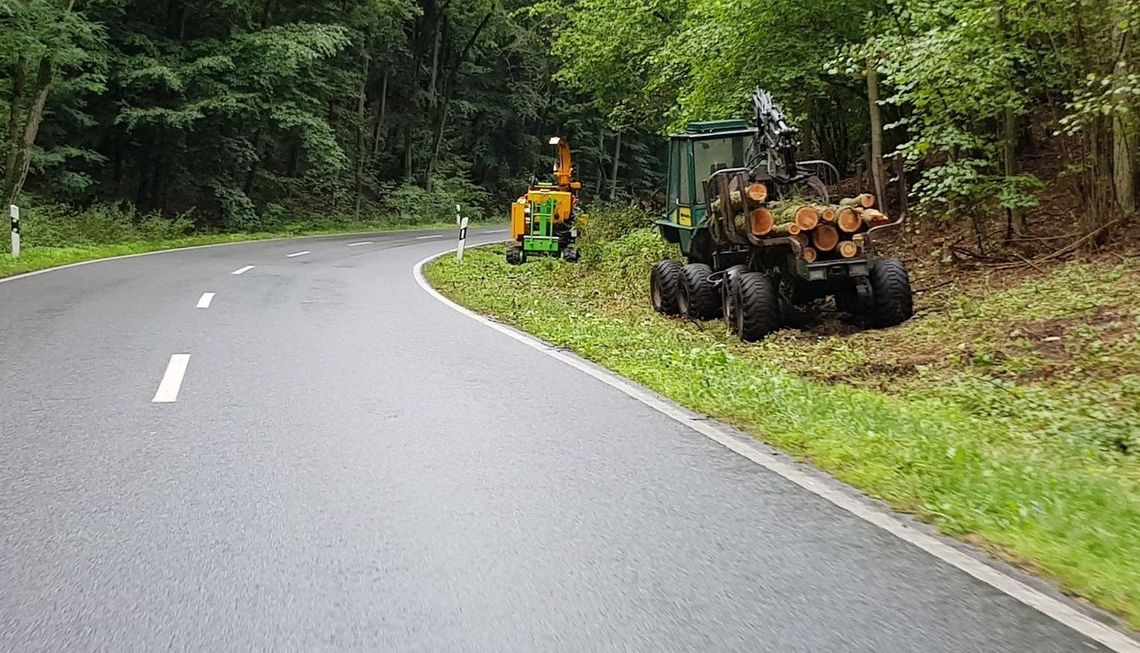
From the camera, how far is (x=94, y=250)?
69.8 ft

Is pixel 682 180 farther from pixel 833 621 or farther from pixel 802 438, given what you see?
pixel 833 621

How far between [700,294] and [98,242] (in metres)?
17.3

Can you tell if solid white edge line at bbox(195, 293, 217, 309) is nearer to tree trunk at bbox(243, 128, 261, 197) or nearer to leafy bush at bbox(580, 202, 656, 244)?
leafy bush at bbox(580, 202, 656, 244)

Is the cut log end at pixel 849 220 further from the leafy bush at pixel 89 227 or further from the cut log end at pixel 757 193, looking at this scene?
the leafy bush at pixel 89 227

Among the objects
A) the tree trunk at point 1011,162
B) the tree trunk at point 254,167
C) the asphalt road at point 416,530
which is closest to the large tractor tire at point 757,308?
the asphalt road at point 416,530

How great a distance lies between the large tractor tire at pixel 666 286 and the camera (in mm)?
→ 14379

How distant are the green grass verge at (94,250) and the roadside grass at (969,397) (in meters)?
8.37

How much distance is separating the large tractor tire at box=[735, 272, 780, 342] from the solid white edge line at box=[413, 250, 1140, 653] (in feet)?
11.8

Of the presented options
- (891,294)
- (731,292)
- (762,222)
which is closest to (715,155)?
(762,222)

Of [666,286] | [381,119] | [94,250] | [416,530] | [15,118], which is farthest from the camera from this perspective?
[381,119]

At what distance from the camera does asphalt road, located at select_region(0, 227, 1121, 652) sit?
10.5 feet

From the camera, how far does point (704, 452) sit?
576cm

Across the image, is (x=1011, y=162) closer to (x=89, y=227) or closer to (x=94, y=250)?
(x=94, y=250)

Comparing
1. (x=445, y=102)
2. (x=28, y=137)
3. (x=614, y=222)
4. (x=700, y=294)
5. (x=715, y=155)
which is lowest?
(x=700, y=294)
